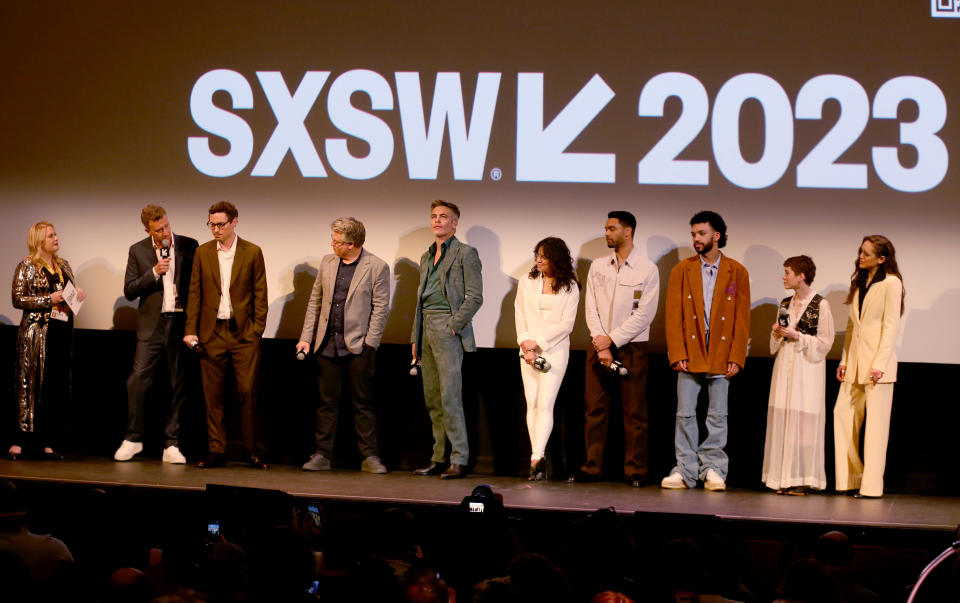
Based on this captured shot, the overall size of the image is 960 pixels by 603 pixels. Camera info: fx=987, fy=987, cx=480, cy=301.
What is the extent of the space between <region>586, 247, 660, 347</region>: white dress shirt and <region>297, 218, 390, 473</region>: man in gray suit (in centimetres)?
140

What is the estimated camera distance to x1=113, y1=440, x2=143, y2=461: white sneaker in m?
6.89

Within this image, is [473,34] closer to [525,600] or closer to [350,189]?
[350,189]

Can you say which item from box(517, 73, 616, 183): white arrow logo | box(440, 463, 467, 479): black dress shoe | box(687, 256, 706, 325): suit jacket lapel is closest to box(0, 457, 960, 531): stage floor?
box(440, 463, 467, 479): black dress shoe

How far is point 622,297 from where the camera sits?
651cm

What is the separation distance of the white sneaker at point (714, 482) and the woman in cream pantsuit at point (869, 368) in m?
0.80

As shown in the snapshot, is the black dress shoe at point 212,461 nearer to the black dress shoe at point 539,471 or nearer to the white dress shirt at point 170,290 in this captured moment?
the white dress shirt at point 170,290

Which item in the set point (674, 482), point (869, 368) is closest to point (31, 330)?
point (674, 482)

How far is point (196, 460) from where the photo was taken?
7.12 m

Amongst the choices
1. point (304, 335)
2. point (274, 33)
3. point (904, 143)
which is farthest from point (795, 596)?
point (274, 33)

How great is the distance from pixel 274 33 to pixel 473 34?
4.94 feet

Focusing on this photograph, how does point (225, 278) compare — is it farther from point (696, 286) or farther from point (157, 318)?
point (696, 286)

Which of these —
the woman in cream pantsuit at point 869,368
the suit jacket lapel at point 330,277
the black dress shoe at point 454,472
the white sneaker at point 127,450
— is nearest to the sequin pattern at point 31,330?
the white sneaker at point 127,450

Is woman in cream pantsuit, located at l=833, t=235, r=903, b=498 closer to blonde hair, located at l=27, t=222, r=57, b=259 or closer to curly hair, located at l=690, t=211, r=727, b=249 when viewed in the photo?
curly hair, located at l=690, t=211, r=727, b=249

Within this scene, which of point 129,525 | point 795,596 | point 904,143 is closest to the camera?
point 795,596
